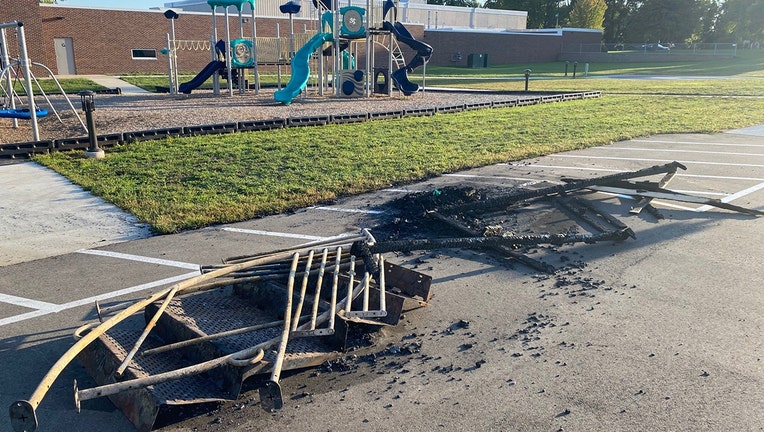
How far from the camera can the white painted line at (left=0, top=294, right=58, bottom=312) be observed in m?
5.53

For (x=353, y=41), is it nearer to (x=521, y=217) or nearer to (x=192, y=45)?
(x=192, y=45)

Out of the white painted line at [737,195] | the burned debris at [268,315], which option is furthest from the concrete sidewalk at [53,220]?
the white painted line at [737,195]

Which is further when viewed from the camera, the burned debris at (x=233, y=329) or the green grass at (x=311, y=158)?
the green grass at (x=311, y=158)

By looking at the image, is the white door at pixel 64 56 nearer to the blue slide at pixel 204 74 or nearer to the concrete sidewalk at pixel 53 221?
the blue slide at pixel 204 74

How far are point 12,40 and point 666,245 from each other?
1462 inches

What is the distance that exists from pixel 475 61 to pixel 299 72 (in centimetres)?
3795

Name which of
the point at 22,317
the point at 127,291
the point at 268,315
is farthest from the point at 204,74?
the point at 268,315

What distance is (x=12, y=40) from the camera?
1321 inches

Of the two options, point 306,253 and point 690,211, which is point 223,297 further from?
point 690,211

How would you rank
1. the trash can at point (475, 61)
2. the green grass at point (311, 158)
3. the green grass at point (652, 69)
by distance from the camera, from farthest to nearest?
the trash can at point (475, 61) < the green grass at point (652, 69) < the green grass at point (311, 158)

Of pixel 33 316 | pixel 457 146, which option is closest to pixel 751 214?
pixel 457 146

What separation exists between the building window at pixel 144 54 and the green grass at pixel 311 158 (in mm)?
30462

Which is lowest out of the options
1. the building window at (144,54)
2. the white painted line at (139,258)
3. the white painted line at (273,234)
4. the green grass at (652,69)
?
the white painted line at (139,258)

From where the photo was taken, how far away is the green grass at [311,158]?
8.95m
